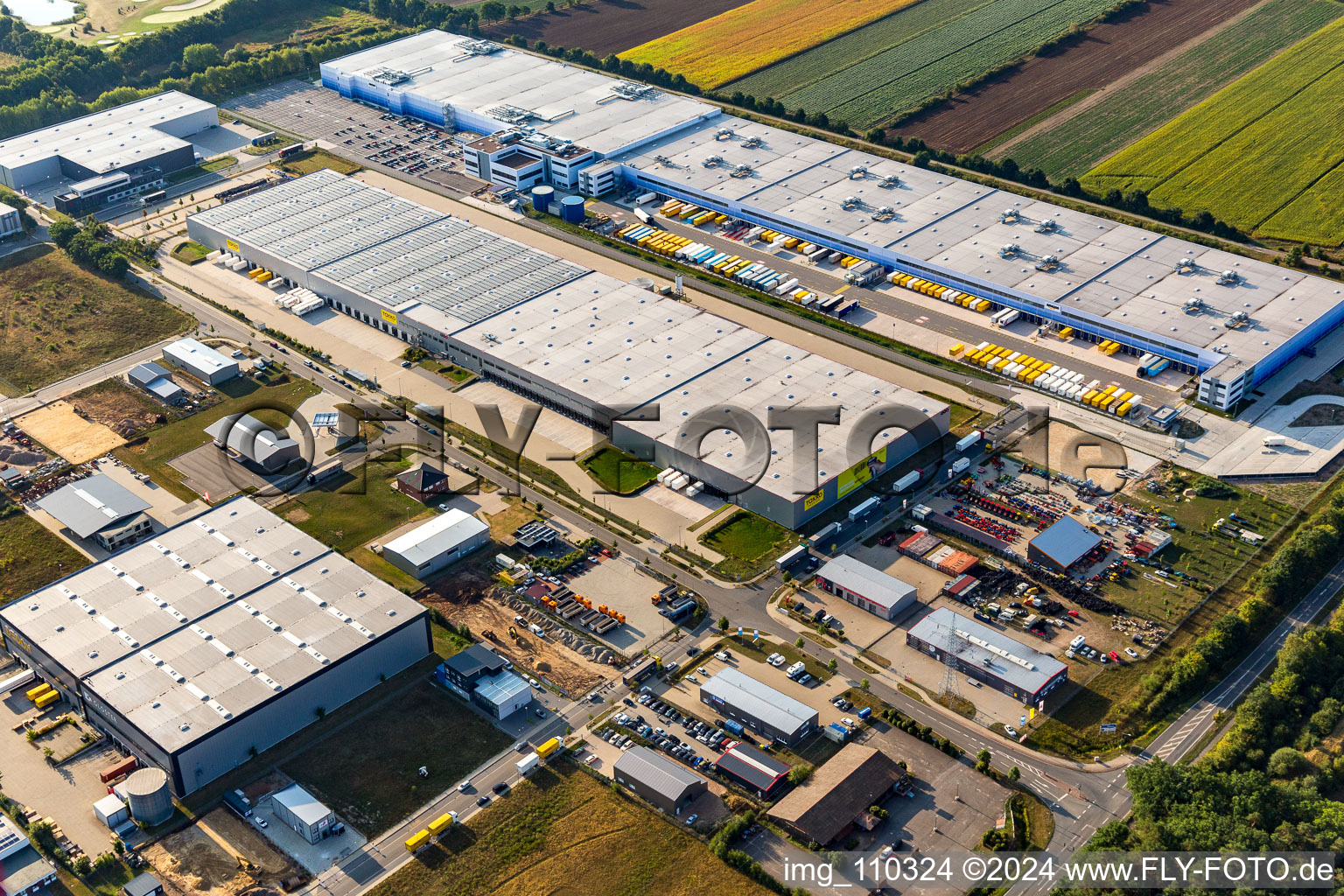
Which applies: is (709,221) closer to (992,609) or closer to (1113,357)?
(1113,357)

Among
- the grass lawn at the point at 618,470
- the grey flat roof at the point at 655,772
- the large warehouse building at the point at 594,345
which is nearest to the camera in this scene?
the grey flat roof at the point at 655,772

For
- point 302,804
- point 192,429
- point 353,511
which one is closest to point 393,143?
point 192,429

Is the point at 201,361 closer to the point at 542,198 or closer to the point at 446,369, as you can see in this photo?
the point at 446,369

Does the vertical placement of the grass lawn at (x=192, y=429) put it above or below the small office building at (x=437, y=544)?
above

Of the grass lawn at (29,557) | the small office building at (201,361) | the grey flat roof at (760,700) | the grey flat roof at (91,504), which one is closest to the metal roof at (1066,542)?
the grey flat roof at (760,700)

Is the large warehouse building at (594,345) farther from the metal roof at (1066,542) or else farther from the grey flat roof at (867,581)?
the metal roof at (1066,542)

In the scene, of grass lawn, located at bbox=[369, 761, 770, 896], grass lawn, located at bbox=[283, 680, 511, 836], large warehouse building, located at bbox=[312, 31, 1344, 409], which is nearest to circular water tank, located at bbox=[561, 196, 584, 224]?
large warehouse building, located at bbox=[312, 31, 1344, 409]

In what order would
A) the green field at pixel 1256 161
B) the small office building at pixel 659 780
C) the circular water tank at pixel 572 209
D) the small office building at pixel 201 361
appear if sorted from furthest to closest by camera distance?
1. the circular water tank at pixel 572 209
2. the green field at pixel 1256 161
3. the small office building at pixel 201 361
4. the small office building at pixel 659 780

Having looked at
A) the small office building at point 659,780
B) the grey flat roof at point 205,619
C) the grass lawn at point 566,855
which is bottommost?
the grass lawn at point 566,855
